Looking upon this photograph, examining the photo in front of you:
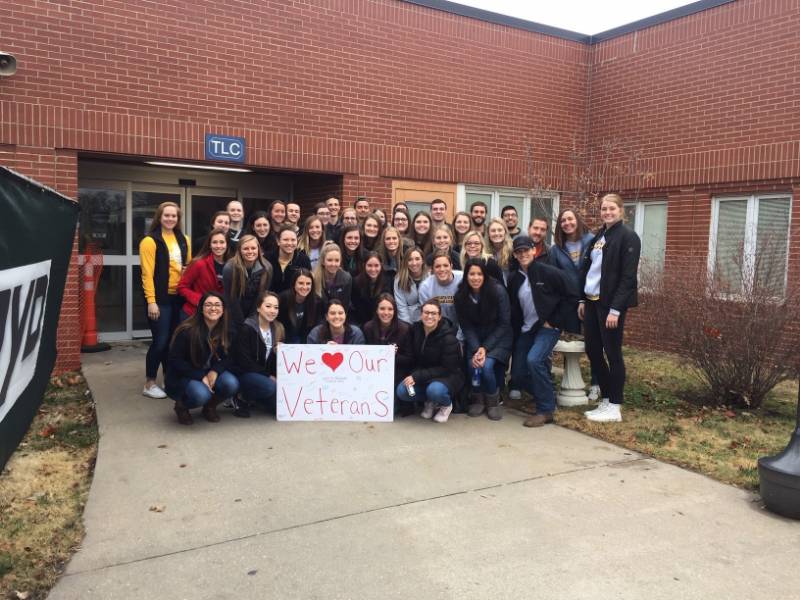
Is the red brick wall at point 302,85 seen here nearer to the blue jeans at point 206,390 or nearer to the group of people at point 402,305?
the group of people at point 402,305

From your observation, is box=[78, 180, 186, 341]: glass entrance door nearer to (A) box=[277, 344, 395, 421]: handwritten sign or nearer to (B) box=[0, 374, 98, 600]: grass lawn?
(B) box=[0, 374, 98, 600]: grass lawn

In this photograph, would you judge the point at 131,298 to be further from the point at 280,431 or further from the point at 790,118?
the point at 790,118

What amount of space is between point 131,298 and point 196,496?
6.43m

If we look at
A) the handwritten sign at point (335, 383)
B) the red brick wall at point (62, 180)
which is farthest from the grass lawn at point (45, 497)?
the handwritten sign at point (335, 383)

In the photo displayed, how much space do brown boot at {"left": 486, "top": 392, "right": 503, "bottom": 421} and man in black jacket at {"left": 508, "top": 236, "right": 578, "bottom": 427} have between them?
11.5 inches

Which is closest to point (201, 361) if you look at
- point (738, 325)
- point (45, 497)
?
point (45, 497)

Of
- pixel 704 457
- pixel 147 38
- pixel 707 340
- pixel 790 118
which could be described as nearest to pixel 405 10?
pixel 147 38

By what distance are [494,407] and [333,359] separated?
1.57 m

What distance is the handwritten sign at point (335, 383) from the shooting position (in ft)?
20.0

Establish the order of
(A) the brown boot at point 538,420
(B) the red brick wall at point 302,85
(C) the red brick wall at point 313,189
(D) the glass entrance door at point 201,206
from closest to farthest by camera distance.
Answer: (A) the brown boot at point 538,420, (B) the red brick wall at point 302,85, (C) the red brick wall at point 313,189, (D) the glass entrance door at point 201,206

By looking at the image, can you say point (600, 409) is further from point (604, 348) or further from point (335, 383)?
point (335, 383)

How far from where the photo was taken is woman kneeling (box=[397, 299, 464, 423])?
6.11 metres

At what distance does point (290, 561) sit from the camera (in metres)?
3.56

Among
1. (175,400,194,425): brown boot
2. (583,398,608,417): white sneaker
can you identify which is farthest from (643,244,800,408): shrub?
(175,400,194,425): brown boot
